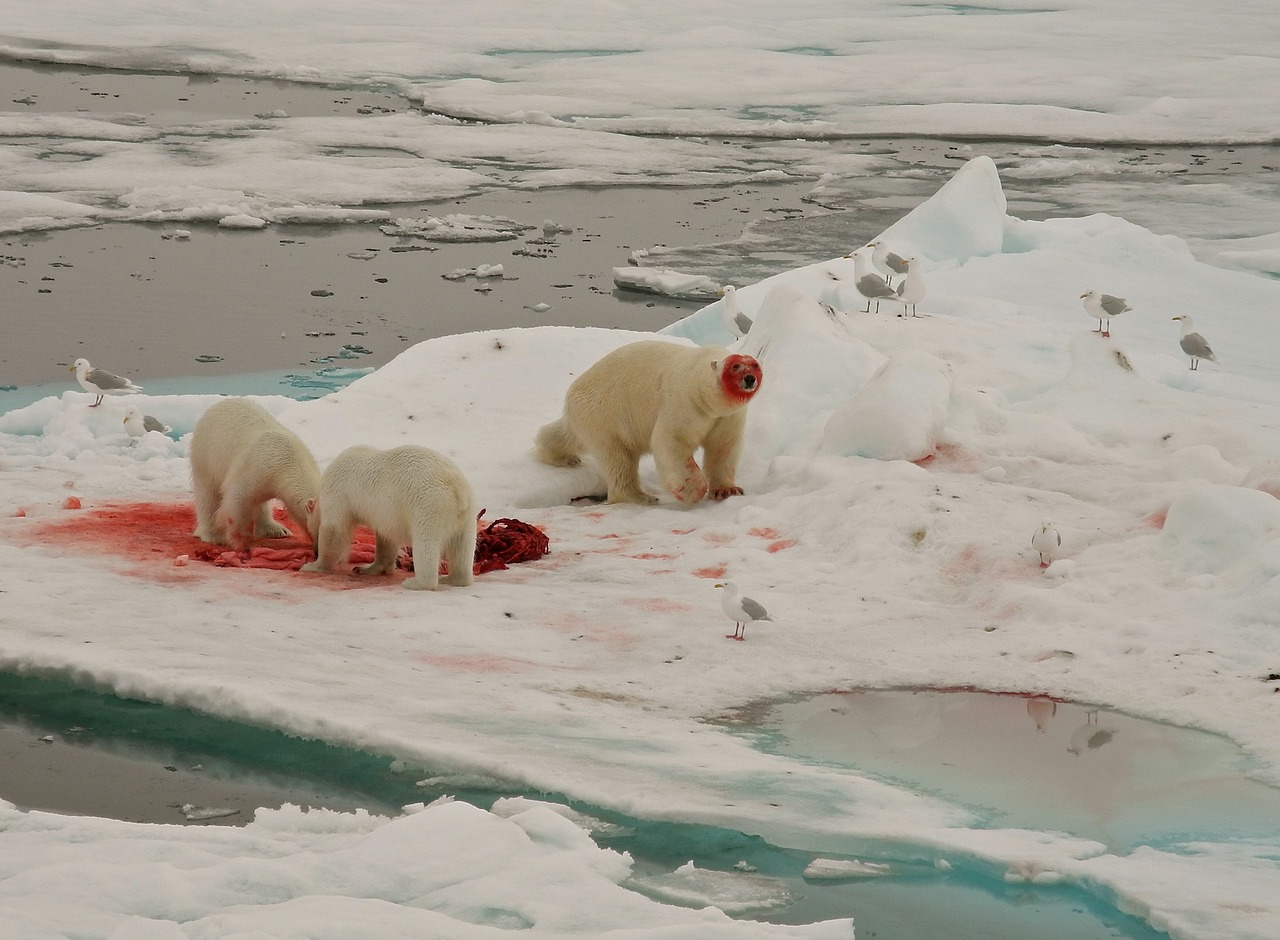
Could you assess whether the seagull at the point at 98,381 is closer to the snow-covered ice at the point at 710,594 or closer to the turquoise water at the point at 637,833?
the snow-covered ice at the point at 710,594

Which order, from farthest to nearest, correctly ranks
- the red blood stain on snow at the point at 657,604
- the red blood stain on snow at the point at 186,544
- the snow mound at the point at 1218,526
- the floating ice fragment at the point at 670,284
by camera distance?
the floating ice fragment at the point at 670,284 < the red blood stain on snow at the point at 186,544 < the red blood stain on snow at the point at 657,604 < the snow mound at the point at 1218,526

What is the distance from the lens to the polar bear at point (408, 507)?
6680 mm

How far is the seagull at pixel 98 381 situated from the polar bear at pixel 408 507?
3682mm

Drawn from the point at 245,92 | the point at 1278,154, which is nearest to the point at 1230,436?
the point at 1278,154

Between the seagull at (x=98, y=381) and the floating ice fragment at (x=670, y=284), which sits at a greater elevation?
the floating ice fragment at (x=670, y=284)

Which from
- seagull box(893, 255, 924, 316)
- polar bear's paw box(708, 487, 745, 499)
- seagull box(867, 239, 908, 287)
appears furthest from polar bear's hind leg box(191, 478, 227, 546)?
seagull box(867, 239, 908, 287)

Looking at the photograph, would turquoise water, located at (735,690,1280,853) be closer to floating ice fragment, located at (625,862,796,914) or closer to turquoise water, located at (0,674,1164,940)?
turquoise water, located at (0,674,1164,940)

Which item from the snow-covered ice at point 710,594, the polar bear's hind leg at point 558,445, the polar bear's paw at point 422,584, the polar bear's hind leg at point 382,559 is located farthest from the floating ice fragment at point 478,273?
the polar bear's paw at point 422,584

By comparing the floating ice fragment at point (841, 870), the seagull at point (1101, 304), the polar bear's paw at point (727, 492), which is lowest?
the floating ice fragment at point (841, 870)

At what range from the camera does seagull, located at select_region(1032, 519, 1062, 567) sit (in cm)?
656

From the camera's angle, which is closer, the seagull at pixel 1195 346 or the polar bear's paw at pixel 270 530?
the polar bear's paw at pixel 270 530

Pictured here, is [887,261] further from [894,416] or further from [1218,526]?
[1218,526]

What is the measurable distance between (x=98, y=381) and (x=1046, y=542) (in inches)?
251

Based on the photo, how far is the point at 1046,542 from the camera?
6570 millimetres
